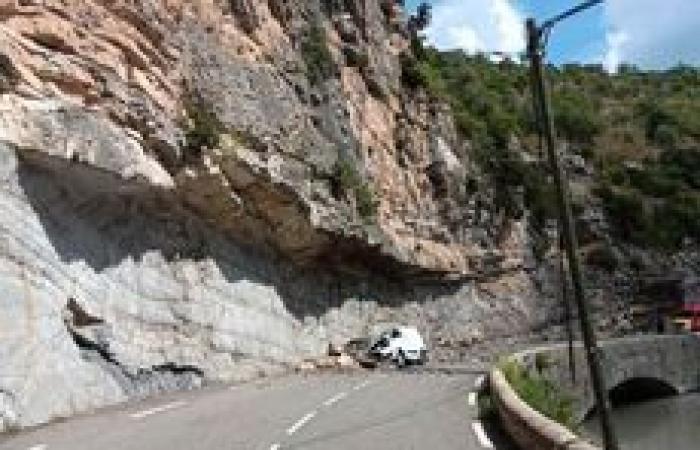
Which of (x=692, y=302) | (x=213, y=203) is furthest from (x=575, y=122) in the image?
(x=213, y=203)

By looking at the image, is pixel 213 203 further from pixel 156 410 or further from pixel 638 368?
pixel 638 368

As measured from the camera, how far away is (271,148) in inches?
1593

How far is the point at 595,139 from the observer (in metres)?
83.2

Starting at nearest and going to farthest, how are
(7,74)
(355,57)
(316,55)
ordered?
1. (7,74)
2. (316,55)
3. (355,57)

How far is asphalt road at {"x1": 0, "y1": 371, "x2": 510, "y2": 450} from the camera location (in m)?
18.1

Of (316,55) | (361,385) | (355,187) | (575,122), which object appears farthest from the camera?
(575,122)

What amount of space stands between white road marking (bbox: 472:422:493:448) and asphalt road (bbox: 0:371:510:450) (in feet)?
0.05

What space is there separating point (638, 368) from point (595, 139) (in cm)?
3444

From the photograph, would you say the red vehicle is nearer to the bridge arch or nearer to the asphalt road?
the bridge arch

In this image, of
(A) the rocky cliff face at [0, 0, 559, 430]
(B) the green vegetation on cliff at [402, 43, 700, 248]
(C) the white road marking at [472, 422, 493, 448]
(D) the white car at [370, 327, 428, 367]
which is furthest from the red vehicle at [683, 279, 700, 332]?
(C) the white road marking at [472, 422, 493, 448]

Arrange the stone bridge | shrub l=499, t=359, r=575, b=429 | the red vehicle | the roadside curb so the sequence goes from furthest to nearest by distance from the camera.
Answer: the red vehicle
the stone bridge
shrub l=499, t=359, r=575, b=429
the roadside curb

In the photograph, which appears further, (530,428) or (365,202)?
(365,202)

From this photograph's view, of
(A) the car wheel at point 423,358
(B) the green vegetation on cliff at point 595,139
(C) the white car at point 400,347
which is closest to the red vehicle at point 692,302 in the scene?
(B) the green vegetation on cliff at point 595,139

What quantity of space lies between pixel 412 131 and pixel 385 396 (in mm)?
32736
